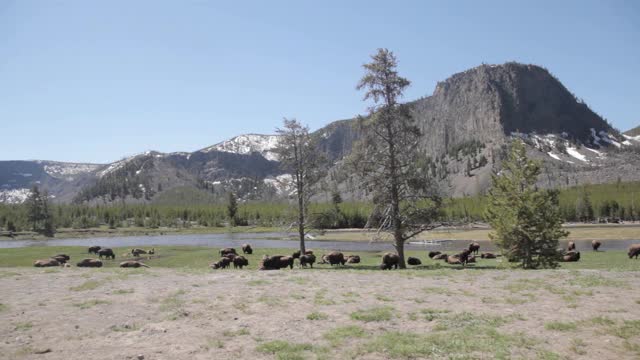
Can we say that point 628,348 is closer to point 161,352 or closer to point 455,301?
point 455,301

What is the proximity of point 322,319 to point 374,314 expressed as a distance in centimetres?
169

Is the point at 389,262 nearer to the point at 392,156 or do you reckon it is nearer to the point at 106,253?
the point at 392,156

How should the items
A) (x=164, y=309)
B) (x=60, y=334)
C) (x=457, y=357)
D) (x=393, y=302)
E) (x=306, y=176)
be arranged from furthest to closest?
(x=306, y=176), (x=393, y=302), (x=164, y=309), (x=60, y=334), (x=457, y=357)

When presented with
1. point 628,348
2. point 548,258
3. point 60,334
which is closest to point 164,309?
point 60,334

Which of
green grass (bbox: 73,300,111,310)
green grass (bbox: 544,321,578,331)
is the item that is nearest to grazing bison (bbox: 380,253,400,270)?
green grass (bbox: 544,321,578,331)

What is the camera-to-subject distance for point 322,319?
1437 cm

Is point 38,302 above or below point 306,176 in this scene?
below

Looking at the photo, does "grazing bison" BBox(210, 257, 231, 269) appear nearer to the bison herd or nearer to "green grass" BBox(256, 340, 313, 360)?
the bison herd

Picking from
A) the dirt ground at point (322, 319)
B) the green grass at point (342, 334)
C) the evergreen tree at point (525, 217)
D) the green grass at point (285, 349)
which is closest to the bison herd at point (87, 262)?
the dirt ground at point (322, 319)

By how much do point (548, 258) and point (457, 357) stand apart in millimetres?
23603

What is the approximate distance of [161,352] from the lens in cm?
1123

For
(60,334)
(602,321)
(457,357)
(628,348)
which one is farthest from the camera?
(602,321)

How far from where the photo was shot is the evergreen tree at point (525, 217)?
3059cm

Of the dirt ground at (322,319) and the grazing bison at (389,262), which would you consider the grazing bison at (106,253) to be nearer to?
the dirt ground at (322,319)
